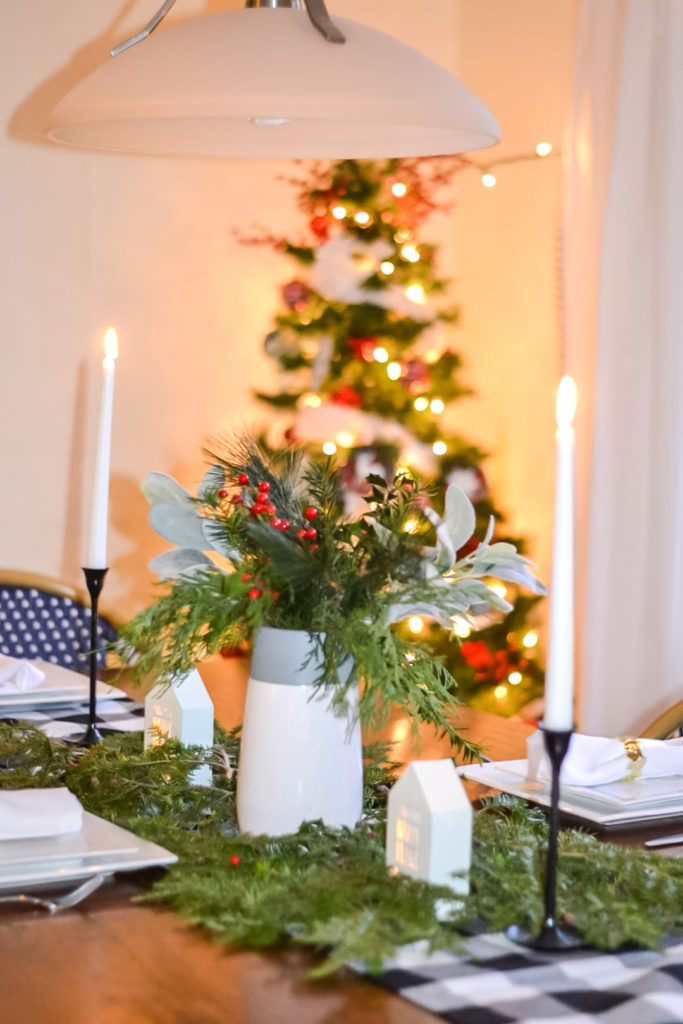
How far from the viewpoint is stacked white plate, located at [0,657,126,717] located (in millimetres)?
1758

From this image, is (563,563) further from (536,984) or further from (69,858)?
(69,858)

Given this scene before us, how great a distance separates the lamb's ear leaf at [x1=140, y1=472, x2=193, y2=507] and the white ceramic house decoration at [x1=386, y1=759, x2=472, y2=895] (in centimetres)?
40

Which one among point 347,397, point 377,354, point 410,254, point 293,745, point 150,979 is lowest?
point 150,979

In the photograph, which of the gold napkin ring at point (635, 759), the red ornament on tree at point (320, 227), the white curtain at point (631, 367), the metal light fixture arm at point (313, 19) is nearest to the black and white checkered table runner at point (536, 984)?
the gold napkin ring at point (635, 759)

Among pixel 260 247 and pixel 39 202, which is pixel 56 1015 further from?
pixel 260 247

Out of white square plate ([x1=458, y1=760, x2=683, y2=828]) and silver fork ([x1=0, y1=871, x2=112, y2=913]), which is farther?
white square plate ([x1=458, y1=760, x2=683, y2=828])

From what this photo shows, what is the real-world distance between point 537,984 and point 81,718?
3.27 feet

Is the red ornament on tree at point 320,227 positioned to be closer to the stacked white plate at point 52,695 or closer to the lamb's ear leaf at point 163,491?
the stacked white plate at point 52,695

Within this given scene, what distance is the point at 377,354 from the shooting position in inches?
147

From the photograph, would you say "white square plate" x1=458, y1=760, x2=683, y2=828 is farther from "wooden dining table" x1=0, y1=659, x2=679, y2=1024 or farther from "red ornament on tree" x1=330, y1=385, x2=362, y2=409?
"red ornament on tree" x1=330, y1=385, x2=362, y2=409

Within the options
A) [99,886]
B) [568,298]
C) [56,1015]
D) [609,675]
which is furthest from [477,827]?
[568,298]

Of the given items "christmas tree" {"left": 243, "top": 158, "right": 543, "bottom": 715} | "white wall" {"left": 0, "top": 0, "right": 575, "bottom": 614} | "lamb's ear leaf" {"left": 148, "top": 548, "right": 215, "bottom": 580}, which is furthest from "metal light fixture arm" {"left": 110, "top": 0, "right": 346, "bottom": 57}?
"christmas tree" {"left": 243, "top": 158, "right": 543, "bottom": 715}

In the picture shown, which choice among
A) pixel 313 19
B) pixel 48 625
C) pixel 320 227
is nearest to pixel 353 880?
pixel 313 19

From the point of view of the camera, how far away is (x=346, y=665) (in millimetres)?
1075
